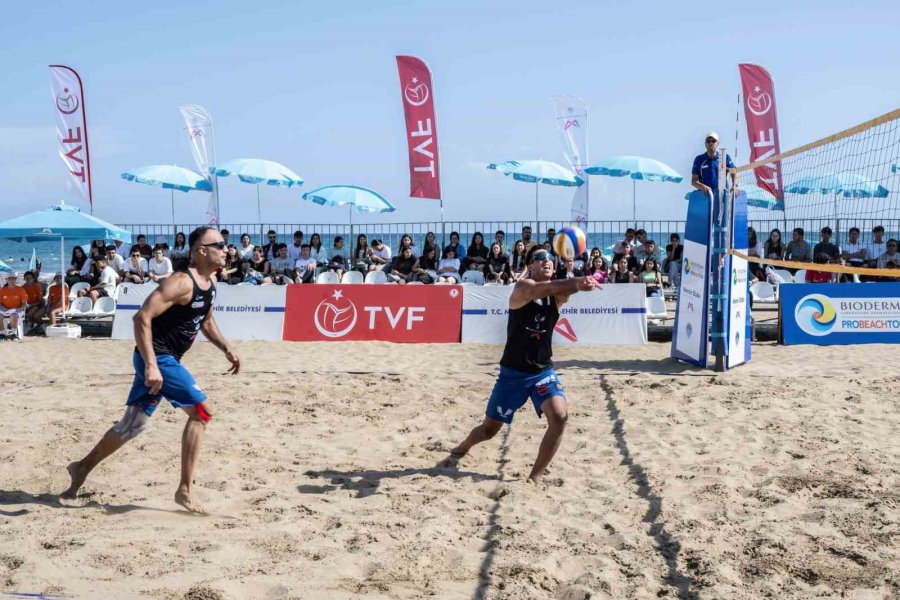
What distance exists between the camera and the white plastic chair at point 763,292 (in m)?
12.7

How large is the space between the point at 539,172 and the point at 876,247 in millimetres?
5583

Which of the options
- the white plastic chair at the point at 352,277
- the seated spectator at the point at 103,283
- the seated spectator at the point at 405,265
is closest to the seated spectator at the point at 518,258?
the seated spectator at the point at 405,265

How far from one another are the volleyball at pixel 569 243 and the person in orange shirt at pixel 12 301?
962 cm

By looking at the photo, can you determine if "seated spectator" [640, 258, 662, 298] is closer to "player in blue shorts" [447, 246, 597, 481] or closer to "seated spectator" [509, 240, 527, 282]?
"seated spectator" [509, 240, 527, 282]

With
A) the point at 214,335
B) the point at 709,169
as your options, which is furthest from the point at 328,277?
the point at 214,335

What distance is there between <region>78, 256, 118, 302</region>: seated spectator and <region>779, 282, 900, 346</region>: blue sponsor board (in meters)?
9.75

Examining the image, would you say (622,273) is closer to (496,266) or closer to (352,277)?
(496,266)

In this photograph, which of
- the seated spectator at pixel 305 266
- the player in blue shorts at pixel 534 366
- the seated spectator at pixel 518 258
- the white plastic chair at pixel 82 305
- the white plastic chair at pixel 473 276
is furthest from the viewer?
the seated spectator at pixel 305 266

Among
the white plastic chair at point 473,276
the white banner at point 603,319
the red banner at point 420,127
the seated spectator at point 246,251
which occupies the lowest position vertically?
the white banner at point 603,319

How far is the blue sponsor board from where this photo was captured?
10.6 meters

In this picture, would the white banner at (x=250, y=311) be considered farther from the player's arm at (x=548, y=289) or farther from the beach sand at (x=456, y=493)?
the player's arm at (x=548, y=289)

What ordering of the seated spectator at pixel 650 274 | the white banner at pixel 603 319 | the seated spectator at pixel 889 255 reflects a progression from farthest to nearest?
the seated spectator at pixel 650 274 < the seated spectator at pixel 889 255 < the white banner at pixel 603 319

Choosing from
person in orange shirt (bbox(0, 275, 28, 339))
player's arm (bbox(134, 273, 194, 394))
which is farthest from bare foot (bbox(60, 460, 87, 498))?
person in orange shirt (bbox(0, 275, 28, 339))

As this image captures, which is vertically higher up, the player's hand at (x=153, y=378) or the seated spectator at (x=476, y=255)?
the seated spectator at (x=476, y=255)
